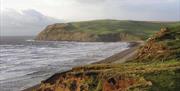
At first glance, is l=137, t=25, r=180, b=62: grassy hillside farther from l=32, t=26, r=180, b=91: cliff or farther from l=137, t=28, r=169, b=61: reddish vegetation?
l=32, t=26, r=180, b=91: cliff

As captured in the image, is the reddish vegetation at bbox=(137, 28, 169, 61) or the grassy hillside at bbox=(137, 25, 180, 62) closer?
the grassy hillside at bbox=(137, 25, 180, 62)

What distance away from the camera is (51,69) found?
3548 inches

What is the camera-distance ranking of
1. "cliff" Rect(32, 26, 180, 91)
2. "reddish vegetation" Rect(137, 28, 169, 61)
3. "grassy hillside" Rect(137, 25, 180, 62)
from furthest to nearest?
"reddish vegetation" Rect(137, 28, 169, 61)
"grassy hillside" Rect(137, 25, 180, 62)
"cliff" Rect(32, 26, 180, 91)

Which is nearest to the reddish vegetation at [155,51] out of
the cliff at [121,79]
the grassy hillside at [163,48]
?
the grassy hillside at [163,48]

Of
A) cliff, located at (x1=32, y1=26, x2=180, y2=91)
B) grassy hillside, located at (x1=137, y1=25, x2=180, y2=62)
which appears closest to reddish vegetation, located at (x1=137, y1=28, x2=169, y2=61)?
grassy hillside, located at (x1=137, y1=25, x2=180, y2=62)

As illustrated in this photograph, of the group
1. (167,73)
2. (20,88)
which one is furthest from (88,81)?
(20,88)

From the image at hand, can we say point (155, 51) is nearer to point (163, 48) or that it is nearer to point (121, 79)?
point (163, 48)

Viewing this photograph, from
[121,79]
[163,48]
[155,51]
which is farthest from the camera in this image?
[163,48]

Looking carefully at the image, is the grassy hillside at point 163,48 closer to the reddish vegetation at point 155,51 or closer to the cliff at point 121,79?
the reddish vegetation at point 155,51

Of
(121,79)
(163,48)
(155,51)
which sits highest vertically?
(163,48)

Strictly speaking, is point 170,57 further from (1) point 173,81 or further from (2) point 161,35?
(2) point 161,35

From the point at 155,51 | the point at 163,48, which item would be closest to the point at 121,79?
the point at 155,51

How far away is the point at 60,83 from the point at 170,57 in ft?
53.8

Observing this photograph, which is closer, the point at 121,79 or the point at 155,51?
the point at 121,79
